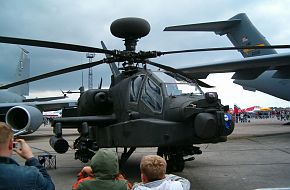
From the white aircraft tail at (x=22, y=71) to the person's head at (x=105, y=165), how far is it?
2288 cm

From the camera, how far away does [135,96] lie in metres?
7.47

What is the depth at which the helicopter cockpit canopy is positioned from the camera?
7086 millimetres

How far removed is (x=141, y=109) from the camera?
7160 millimetres

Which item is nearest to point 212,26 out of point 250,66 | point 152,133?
point 250,66

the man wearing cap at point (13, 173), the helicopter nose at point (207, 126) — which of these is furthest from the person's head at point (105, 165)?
the helicopter nose at point (207, 126)

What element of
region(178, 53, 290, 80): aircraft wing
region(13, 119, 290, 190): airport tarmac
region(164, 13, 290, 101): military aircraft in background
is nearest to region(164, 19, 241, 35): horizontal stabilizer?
region(164, 13, 290, 101): military aircraft in background

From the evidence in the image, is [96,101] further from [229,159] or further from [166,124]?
[229,159]

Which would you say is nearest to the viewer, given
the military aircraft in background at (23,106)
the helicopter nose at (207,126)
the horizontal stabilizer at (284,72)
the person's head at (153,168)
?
the person's head at (153,168)

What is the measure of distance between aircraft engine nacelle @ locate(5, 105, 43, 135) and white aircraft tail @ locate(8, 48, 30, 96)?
8.96 m

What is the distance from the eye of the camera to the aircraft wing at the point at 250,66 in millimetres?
15672

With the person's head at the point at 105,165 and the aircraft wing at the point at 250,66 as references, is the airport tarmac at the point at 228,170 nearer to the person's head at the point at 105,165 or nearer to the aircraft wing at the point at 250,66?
the person's head at the point at 105,165

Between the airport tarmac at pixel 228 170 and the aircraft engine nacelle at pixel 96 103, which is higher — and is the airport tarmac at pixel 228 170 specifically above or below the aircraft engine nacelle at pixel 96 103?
below

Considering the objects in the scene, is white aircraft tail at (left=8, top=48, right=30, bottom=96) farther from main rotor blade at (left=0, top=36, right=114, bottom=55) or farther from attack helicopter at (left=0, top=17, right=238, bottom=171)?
main rotor blade at (left=0, top=36, right=114, bottom=55)

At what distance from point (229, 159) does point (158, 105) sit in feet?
14.1
